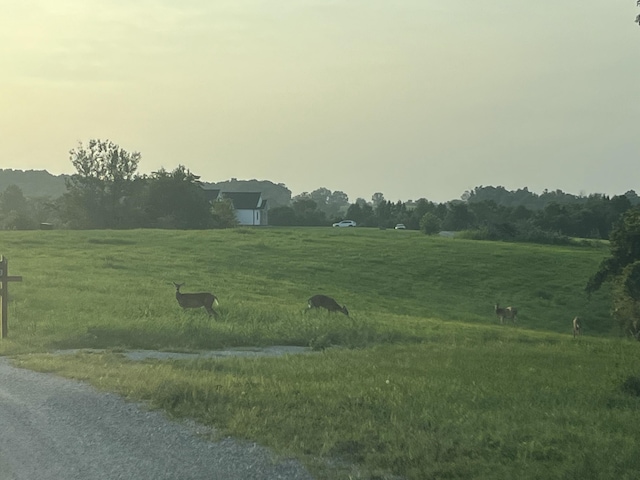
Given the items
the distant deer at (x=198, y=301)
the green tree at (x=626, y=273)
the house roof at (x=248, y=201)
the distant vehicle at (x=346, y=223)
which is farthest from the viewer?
the house roof at (x=248, y=201)

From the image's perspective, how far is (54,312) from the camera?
22.5m

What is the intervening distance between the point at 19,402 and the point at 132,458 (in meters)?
3.47

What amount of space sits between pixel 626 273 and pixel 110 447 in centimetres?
2722

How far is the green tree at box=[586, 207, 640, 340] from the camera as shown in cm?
3091

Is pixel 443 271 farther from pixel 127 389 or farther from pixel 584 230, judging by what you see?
pixel 584 230

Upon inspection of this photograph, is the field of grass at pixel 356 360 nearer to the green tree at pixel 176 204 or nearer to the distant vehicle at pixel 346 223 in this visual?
the green tree at pixel 176 204

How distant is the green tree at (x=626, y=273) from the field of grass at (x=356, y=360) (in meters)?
3.43

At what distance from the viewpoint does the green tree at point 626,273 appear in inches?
1217

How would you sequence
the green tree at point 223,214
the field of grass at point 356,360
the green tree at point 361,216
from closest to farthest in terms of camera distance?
the field of grass at point 356,360 → the green tree at point 223,214 → the green tree at point 361,216

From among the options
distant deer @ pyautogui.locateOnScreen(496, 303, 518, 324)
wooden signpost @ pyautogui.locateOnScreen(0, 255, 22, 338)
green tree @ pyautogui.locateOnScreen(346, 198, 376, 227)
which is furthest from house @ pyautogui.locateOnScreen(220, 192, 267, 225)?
wooden signpost @ pyautogui.locateOnScreen(0, 255, 22, 338)

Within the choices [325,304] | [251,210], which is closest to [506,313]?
[325,304]

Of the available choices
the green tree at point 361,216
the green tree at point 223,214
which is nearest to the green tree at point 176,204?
the green tree at point 223,214

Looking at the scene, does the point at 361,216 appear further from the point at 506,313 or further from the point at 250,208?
the point at 506,313

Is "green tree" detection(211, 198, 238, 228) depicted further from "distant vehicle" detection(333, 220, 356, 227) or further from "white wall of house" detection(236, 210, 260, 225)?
"distant vehicle" detection(333, 220, 356, 227)
